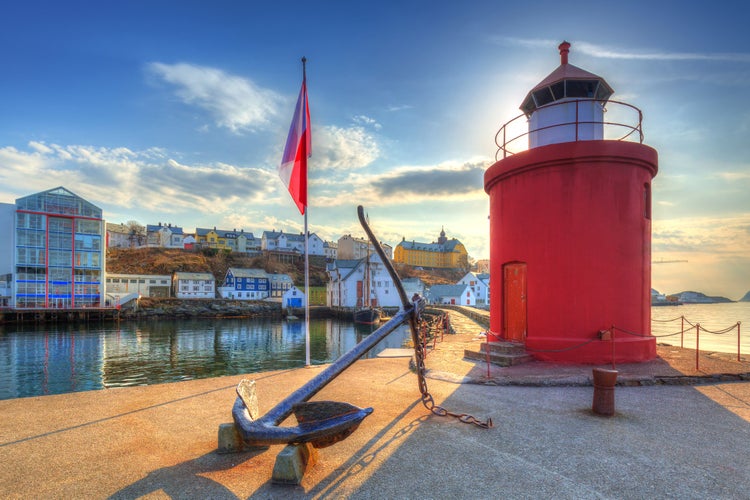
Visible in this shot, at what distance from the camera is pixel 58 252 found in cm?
4428

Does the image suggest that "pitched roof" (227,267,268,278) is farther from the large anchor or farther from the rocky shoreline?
the large anchor

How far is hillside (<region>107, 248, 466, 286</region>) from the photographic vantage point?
7606cm

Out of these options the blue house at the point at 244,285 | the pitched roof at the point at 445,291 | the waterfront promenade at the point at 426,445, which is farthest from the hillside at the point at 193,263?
the waterfront promenade at the point at 426,445

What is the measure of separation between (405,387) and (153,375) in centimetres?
1521

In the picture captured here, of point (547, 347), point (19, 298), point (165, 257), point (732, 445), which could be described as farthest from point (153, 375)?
point (165, 257)

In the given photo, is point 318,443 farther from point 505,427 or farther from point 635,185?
point 635,185

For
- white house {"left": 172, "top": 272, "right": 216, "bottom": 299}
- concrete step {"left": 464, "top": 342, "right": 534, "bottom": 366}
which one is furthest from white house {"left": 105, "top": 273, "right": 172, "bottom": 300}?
concrete step {"left": 464, "top": 342, "right": 534, "bottom": 366}

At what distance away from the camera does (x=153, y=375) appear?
17.6 metres

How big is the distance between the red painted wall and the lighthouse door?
0.90 ft

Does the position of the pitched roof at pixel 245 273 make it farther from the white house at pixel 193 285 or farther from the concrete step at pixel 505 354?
the concrete step at pixel 505 354

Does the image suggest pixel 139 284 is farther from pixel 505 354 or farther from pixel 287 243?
pixel 505 354

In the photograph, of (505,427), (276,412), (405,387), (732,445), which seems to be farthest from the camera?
(405,387)

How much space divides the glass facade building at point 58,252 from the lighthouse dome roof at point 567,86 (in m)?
52.1

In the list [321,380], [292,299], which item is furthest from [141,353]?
[292,299]
